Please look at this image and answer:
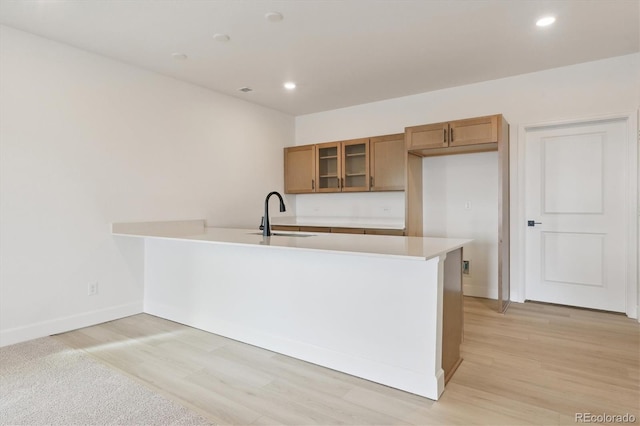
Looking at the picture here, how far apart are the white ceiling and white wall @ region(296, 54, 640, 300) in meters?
0.18

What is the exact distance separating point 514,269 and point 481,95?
203cm

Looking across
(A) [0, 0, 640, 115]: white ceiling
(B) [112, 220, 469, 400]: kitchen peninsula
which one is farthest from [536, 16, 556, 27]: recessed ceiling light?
(B) [112, 220, 469, 400]: kitchen peninsula

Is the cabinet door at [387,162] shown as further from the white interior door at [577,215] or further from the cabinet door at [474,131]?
the white interior door at [577,215]

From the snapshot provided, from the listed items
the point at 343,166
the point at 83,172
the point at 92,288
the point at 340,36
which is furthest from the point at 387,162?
the point at 92,288

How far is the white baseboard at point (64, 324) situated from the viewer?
9.44 feet

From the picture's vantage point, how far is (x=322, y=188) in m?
5.25

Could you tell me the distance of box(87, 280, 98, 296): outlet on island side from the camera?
11.0 ft

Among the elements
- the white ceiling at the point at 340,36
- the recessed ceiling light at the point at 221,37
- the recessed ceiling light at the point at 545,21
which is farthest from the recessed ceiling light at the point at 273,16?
the recessed ceiling light at the point at 545,21

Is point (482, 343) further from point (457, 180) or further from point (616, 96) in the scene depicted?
point (616, 96)

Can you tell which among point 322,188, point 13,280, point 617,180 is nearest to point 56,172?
point 13,280

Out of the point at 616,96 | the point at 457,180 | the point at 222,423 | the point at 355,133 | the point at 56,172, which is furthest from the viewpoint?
the point at 355,133

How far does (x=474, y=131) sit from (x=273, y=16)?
2.31m

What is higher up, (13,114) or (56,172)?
(13,114)

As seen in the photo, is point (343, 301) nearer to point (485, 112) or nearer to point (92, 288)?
point (92, 288)
